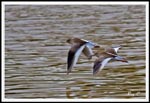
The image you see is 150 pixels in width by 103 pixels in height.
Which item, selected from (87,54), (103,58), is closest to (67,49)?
(87,54)

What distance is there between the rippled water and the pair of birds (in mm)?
45

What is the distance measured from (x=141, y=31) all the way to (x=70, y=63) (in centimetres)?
72

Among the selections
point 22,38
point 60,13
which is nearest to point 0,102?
point 22,38

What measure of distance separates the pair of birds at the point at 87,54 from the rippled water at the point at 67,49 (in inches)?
1.8

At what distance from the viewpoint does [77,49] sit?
3930 mm

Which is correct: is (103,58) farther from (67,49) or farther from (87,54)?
(67,49)

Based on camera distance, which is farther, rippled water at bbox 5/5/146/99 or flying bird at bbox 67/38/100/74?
flying bird at bbox 67/38/100/74

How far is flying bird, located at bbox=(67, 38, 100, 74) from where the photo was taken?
393cm

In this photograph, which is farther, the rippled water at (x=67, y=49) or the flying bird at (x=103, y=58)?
the flying bird at (x=103, y=58)

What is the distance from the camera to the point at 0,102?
12.3ft

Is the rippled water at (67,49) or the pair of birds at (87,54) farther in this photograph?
the pair of birds at (87,54)

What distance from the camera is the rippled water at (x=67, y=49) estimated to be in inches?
150

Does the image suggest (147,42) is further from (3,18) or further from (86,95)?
(3,18)

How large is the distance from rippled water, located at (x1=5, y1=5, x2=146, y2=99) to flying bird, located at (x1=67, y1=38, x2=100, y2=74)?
0.15ft
